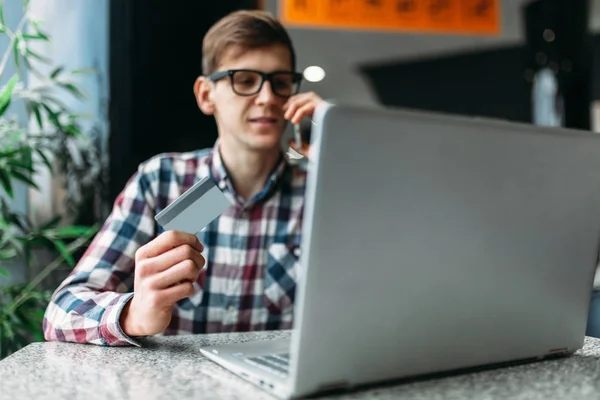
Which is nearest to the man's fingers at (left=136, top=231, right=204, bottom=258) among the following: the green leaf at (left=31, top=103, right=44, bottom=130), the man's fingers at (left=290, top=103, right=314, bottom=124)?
the man's fingers at (left=290, top=103, right=314, bottom=124)

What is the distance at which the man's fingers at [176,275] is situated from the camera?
2.92ft

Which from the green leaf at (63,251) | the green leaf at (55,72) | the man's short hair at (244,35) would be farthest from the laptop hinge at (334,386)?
the green leaf at (55,72)

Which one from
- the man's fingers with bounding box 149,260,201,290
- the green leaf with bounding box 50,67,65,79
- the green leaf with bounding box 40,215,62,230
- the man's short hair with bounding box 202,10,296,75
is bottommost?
the green leaf with bounding box 40,215,62,230

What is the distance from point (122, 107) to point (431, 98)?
1.18 m

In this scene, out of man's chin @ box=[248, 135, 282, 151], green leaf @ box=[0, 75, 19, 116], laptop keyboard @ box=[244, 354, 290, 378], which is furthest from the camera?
green leaf @ box=[0, 75, 19, 116]

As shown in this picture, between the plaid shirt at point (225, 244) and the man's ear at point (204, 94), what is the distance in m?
0.11

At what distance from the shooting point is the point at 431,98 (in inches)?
101

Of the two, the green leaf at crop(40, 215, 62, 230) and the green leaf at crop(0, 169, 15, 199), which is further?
the green leaf at crop(40, 215, 62, 230)

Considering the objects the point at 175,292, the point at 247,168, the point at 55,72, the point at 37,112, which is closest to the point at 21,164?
the point at 37,112

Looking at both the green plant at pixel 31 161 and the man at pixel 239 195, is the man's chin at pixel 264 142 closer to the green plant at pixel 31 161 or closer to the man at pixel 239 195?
the man at pixel 239 195

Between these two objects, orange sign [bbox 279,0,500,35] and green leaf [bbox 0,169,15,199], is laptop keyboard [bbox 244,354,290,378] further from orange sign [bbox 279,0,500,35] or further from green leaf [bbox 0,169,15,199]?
orange sign [bbox 279,0,500,35]

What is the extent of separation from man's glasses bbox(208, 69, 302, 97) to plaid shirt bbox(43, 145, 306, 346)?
180 mm

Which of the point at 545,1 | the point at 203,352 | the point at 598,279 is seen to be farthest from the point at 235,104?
the point at 545,1

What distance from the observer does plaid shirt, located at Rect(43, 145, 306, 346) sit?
1345mm
